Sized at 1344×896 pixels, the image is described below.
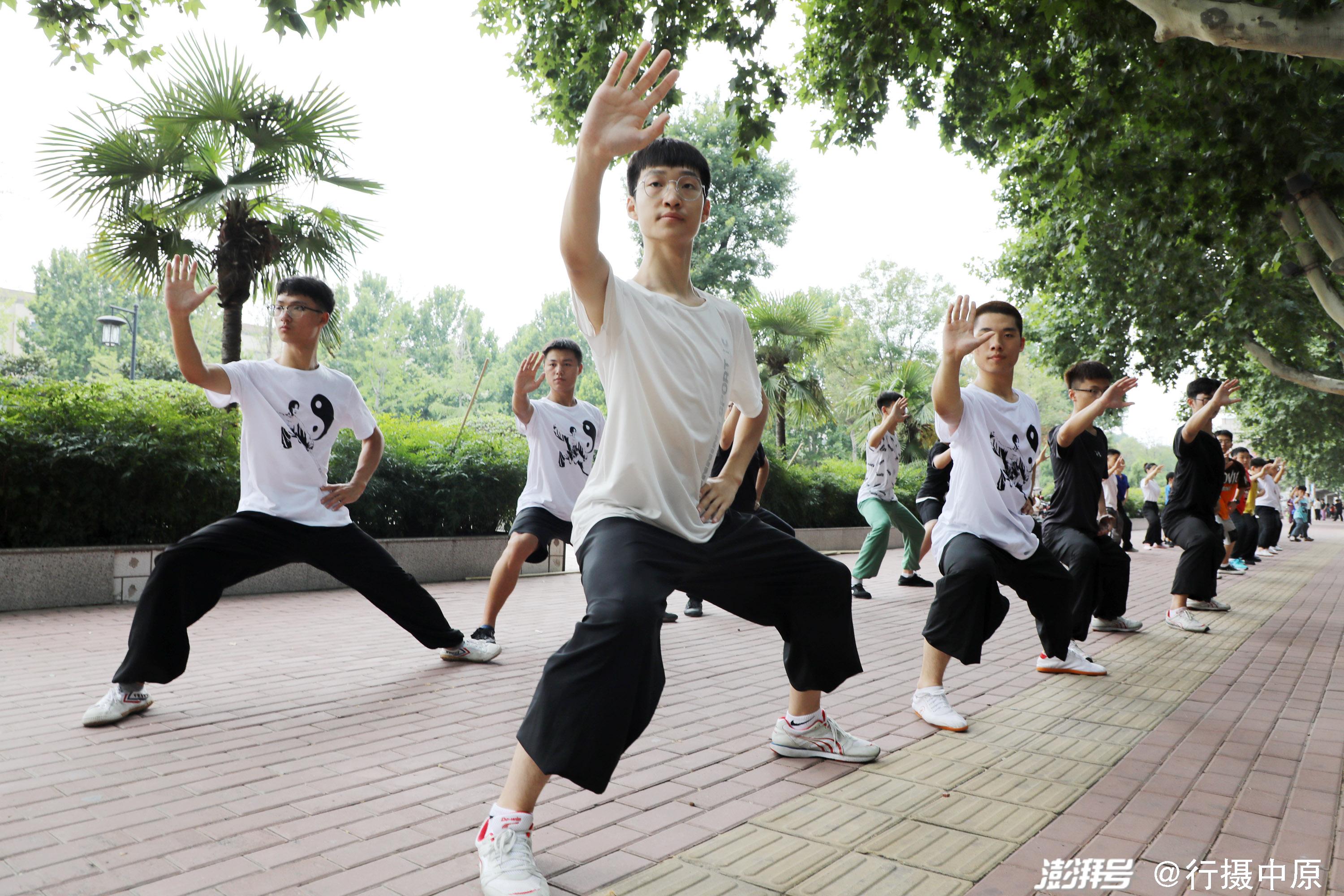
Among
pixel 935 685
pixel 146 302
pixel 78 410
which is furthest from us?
pixel 146 302

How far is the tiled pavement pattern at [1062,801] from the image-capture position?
2664 millimetres

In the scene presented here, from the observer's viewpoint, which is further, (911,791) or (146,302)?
(146,302)

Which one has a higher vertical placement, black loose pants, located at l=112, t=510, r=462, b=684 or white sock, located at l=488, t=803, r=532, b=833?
black loose pants, located at l=112, t=510, r=462, b=684

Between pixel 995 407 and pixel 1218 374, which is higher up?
pixel 1218 374

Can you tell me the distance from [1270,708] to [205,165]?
11.4 meters

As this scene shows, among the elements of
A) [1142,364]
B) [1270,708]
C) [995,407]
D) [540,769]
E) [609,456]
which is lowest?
[1270,708]

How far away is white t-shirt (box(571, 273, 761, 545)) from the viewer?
2770 millimetres

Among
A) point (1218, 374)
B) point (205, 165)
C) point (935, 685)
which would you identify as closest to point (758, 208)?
point (1218, 374)

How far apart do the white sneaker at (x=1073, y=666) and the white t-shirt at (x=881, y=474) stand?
4.06m

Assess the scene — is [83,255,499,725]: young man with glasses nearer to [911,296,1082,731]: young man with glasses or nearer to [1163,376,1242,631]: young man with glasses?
[911,296,1082,731]: young man with glasses

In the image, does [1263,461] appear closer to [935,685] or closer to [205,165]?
[935,685]

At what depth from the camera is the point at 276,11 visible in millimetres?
5945

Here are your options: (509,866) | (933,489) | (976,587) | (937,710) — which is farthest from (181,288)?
(933,489)

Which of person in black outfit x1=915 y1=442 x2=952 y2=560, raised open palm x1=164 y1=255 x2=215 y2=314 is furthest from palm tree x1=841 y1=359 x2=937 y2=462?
raised open palm x1=164 y1=255 x2=215 y2=314
